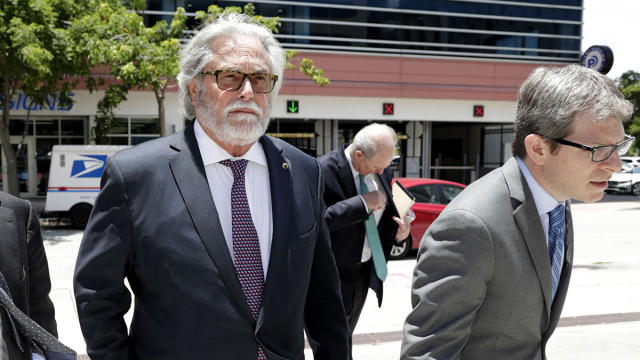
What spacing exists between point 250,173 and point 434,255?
0.77 m

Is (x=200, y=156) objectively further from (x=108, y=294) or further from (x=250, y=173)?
(x=108, y=294)

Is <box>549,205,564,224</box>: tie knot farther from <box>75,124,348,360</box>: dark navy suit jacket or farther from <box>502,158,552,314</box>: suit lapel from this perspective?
<box>75,124,348,360</box>: dark navy suit jacket

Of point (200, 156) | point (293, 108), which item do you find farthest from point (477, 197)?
point (293, 108)

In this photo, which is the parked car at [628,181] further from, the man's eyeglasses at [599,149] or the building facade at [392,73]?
the man's eyeglasses at [599,149]

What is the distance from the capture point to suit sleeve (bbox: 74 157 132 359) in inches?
72.4

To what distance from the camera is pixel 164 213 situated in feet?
6.12

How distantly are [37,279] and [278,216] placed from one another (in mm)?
987

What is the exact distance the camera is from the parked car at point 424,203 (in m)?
10.0

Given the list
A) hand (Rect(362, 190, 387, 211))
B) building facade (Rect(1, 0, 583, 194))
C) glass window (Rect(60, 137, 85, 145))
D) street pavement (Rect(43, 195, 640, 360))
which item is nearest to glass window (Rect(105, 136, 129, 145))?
building facade (Rect(1, 0, 583, 194))

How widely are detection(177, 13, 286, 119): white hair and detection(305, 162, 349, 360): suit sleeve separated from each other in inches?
22.4

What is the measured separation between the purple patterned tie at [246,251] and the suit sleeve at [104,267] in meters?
0.36

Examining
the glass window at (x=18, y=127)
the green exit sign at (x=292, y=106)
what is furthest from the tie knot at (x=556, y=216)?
the glass window at (x=18, y=127)

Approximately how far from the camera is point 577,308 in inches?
264

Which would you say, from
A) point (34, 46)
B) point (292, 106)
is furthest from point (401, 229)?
point (292, 106)
